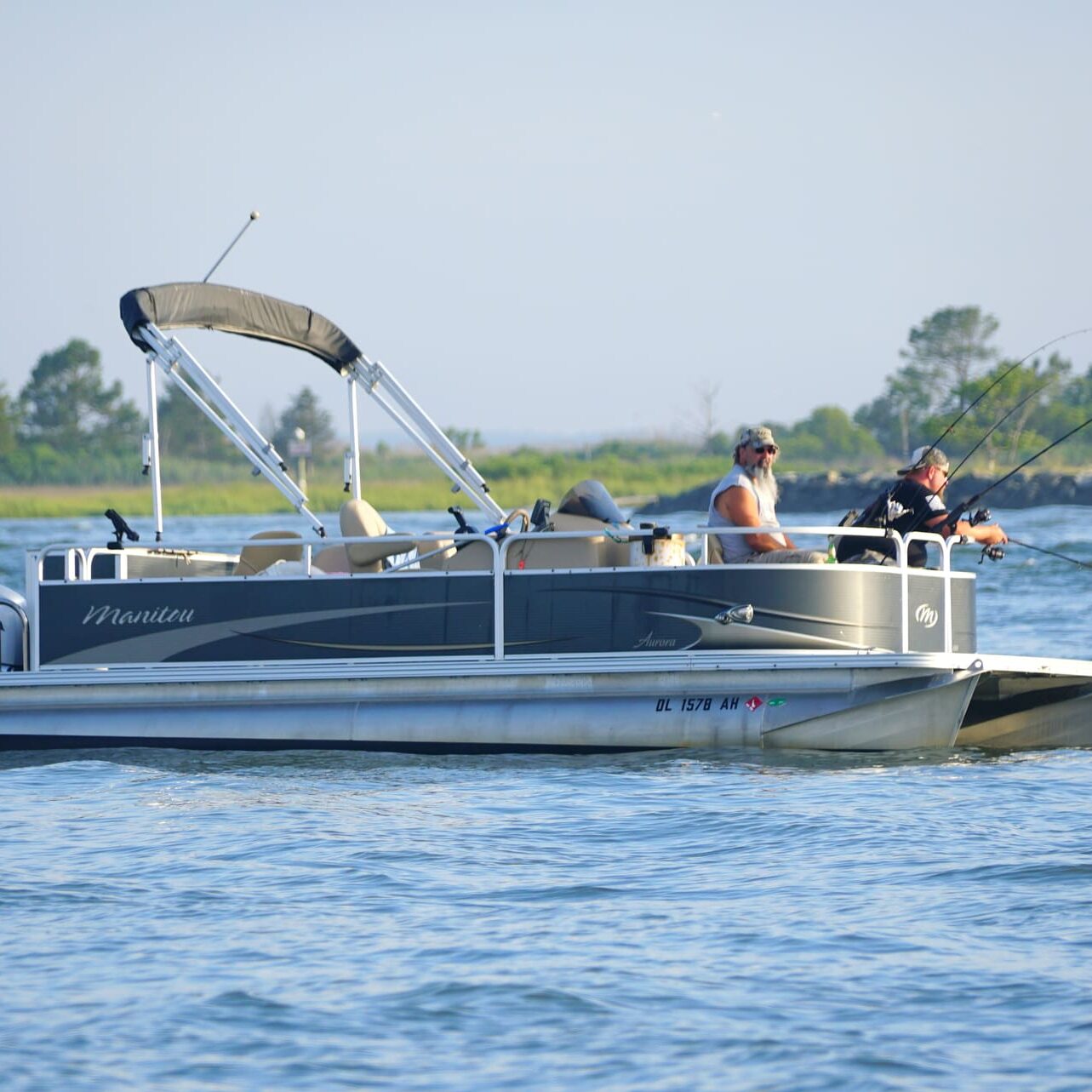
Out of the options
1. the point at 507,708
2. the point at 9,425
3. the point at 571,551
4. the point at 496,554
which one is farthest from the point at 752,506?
the point at 9,425

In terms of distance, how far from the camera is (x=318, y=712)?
8.96 meters

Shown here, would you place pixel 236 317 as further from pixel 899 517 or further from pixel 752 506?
pixel 899 517

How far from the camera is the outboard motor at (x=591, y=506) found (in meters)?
8.98

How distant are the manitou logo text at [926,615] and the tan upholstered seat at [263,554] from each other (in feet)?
10.7

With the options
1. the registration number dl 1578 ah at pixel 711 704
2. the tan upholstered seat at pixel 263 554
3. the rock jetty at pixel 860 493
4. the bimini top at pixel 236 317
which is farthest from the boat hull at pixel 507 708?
the rock jetty at pixel 860 493

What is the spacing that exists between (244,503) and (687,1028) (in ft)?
199

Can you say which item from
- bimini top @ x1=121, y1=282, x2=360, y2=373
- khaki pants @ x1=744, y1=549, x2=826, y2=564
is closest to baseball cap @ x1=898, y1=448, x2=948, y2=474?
khaki pants @ x1=744, y1=549, x2=826, y2=564

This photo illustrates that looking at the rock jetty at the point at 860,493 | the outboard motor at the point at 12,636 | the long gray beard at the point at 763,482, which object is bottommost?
the outboard motor at the point at 12,636

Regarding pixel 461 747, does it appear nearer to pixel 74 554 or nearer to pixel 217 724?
pixel 217 724

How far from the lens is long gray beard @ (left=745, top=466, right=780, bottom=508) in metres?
8.83

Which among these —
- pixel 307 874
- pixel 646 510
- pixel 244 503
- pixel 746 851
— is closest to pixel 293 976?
pixel 307 874

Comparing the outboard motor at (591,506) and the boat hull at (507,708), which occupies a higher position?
the outboard motor at (591,506)

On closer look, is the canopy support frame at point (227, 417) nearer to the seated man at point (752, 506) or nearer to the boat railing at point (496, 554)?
the boat railing at point (496, 554)

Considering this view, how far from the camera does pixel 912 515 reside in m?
9.04
